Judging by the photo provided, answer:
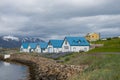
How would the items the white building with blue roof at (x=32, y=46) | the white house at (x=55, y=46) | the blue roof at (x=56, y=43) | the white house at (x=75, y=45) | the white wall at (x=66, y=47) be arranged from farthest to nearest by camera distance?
the white building with blue roof at (x=32, y=46)
the blue roof at (x=56, y=43)
the white house at (x=55, y=46)
the white wall at (x=66, y=47)
the white house at (x=75, y=45)

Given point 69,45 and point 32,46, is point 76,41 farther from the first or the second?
point 32,46

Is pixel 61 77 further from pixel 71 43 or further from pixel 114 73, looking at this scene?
pixel 71 43

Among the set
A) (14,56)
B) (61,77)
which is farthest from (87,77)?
(14,56)

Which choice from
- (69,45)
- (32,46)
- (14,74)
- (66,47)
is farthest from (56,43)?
(14,74)

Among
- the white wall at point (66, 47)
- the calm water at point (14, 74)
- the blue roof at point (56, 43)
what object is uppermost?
the blue roof at point (56, 43)

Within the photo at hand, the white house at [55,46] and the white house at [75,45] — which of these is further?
the white house at [55,46]

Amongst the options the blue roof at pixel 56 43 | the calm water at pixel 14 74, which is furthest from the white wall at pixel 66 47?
the calm water at pixel 14 74

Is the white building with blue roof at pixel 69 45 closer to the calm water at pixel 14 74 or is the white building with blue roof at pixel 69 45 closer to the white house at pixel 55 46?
the white house at pixel 55 46

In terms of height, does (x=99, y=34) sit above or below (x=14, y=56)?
above

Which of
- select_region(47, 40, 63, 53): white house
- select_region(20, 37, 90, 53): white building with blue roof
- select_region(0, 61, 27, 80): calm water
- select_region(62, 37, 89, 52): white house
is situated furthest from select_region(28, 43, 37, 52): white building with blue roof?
select_region(0, 61, 27, 80): calm water

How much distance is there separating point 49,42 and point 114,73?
95.9 m

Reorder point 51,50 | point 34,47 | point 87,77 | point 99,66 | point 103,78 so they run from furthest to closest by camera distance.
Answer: point 34,47 → point 51,50 → point 99,66 → point 87,77 → point 103,78

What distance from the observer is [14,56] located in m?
109

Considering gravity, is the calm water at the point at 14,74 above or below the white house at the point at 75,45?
below
